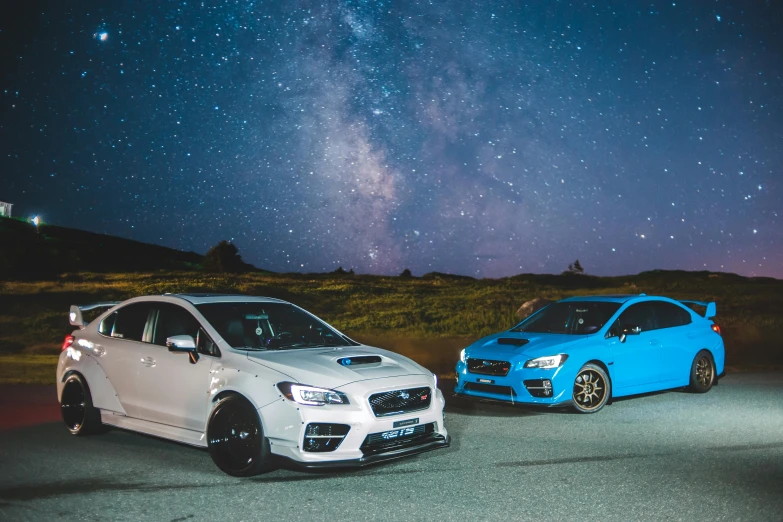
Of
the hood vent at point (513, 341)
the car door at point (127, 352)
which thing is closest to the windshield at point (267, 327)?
the car door at point (127, 352)

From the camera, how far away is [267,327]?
8.30 m

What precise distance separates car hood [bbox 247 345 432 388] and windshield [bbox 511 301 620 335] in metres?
4.52

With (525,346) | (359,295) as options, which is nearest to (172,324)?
(525,346)

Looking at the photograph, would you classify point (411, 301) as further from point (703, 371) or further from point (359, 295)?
point (703, 371)

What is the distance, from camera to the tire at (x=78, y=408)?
8.37 meters

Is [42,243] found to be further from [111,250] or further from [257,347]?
[257,347]

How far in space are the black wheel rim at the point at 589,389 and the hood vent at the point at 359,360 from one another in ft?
13.3

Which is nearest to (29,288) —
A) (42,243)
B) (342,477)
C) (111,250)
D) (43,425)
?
(42,243)

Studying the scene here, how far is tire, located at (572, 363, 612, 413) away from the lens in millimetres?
10391

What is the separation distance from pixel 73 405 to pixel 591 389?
21.6 ft

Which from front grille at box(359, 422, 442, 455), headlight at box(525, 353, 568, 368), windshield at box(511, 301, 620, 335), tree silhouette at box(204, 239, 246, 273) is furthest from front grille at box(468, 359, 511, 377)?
tree silhouette at box(204, 239, 246, 273)

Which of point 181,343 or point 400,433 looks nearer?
point 400,433

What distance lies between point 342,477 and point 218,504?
1343 mm

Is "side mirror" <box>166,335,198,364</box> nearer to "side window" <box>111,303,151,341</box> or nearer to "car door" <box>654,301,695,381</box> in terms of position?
"side window" <box>111,303,151,341</box>
